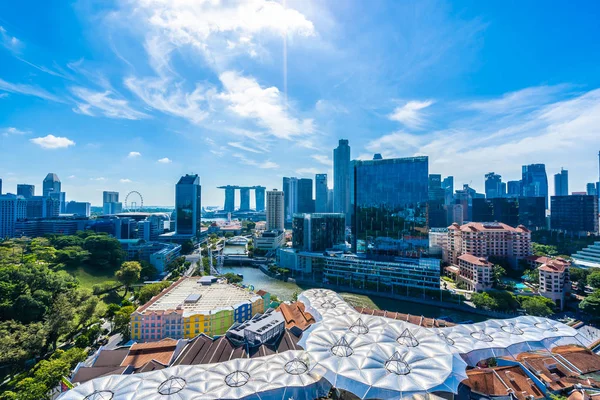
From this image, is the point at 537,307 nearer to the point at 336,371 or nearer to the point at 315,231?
the point at 336,371

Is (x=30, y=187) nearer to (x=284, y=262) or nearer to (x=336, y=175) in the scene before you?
(x=284, y=262)

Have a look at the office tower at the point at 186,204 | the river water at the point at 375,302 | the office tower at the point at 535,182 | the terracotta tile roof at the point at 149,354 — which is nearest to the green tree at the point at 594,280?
the river water at the point at 375,302

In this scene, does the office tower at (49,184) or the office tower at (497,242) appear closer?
the office tower at (497,242)

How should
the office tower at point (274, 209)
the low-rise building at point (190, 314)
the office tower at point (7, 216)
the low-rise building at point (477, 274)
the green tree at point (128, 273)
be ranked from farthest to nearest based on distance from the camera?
the office tower at point (274, 209), the office tower at point (7, 216), the green tree at point (128, 273), the low-rise building at point (477, 274), the low-rise building at point (190, 314)

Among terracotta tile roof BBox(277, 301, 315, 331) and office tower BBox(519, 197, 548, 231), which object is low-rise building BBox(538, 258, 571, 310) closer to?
terracotta tile roof BBox(277, 301, 315, 331)

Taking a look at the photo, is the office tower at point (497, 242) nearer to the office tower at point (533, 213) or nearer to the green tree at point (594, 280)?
the green tree at point (594, 280)
